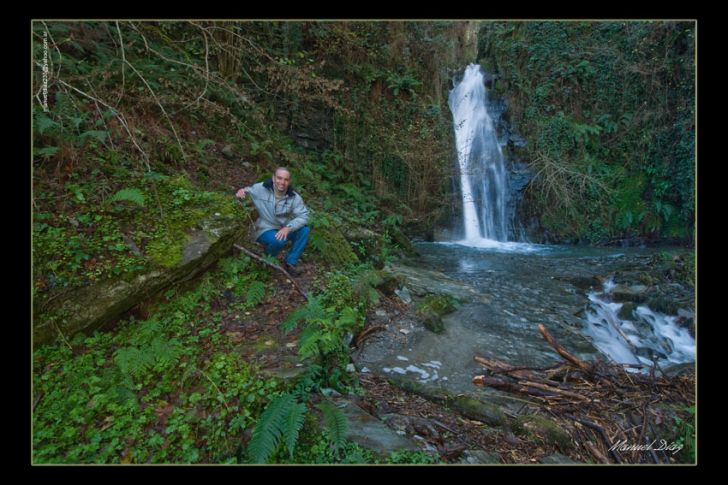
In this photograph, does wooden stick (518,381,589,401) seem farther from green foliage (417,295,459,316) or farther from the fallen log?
green foliage (417,295,459,316)

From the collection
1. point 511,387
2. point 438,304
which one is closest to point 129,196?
point 438,304

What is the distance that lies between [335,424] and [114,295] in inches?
87.7

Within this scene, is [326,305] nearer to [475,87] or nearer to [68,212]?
[68,212]

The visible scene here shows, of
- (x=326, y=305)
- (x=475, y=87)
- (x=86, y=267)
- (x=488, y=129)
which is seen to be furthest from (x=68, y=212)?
(x=475, y=87)

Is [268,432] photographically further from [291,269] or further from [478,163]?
[478,163]

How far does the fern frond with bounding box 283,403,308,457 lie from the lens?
2066 mm

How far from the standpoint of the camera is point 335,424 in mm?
2246

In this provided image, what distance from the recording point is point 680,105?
40.1ft

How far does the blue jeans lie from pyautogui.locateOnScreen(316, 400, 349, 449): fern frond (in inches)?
100

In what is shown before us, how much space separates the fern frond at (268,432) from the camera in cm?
207

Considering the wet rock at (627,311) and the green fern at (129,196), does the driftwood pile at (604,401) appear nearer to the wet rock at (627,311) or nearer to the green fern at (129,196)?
the wet rock at (627,311)

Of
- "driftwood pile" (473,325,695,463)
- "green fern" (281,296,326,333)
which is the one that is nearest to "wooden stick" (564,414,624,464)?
"driftwood pile" (473,325,695,463)

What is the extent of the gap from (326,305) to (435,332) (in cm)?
144

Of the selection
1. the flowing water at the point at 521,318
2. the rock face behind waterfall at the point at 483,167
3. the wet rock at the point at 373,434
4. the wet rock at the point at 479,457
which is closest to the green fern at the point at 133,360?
the wet rock at the point at 373,434
